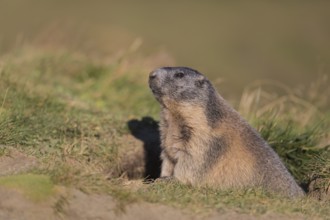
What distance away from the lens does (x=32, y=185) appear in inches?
227

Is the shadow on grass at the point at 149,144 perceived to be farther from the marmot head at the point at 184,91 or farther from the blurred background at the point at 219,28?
the blurred background at the point at 219,28

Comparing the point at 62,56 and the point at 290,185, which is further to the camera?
the point at 62,56

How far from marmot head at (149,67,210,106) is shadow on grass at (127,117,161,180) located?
134 centimetres

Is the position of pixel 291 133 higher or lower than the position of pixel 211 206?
higher

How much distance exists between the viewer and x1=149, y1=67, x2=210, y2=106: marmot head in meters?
7.24

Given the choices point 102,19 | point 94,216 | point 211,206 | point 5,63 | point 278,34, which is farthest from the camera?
point 278,34

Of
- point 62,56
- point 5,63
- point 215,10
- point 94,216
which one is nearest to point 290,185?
point 94,216

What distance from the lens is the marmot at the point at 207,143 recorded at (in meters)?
7.12

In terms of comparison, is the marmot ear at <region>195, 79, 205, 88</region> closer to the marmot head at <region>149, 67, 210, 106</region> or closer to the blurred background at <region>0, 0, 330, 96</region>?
the marmot head at <region>149, 67, 210, 106</region>

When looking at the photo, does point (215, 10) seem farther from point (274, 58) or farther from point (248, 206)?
point (248, 206)

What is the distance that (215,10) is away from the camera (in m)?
33.6

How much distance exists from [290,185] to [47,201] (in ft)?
8.97

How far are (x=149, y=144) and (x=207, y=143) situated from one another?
5.35ft

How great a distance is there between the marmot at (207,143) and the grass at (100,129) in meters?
0.40
